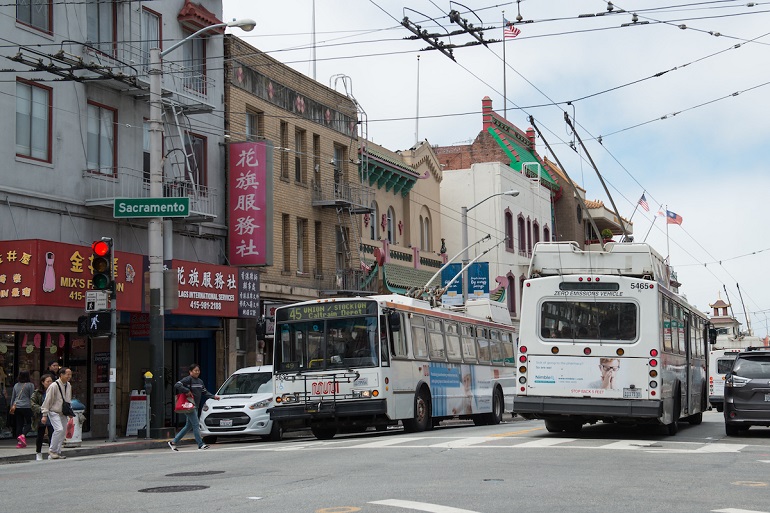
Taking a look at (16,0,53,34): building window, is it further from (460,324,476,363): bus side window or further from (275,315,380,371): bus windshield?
(460,324,476,363): bus side window

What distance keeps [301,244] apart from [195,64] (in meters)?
7.81

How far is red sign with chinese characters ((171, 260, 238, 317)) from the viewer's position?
27.5 metres

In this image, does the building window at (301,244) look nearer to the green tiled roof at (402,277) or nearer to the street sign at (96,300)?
the green tiled roof at (402,277)

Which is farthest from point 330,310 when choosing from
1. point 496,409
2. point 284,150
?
point 284,150

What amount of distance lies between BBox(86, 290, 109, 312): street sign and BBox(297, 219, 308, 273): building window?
46.0ft

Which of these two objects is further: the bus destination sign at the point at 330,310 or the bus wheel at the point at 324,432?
the bus wheel at the point at 324,432

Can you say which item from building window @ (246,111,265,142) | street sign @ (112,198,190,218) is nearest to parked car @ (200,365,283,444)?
street sign @ (112,198,190,218)

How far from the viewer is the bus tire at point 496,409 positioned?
98.7 feet

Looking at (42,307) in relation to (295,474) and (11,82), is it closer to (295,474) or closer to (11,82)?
(11,82)

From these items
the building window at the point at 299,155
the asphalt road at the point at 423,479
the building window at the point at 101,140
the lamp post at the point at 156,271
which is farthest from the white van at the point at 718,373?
the building window at the point at 101,140

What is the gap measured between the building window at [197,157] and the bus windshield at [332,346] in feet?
30.5

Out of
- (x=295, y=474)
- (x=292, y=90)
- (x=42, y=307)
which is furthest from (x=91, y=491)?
(x=292, y=90)

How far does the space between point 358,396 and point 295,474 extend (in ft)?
28.1

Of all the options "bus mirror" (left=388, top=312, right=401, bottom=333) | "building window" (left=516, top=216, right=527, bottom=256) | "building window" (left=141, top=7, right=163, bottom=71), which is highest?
"building window" (left=141, top=7, right=163, bottom=71)
